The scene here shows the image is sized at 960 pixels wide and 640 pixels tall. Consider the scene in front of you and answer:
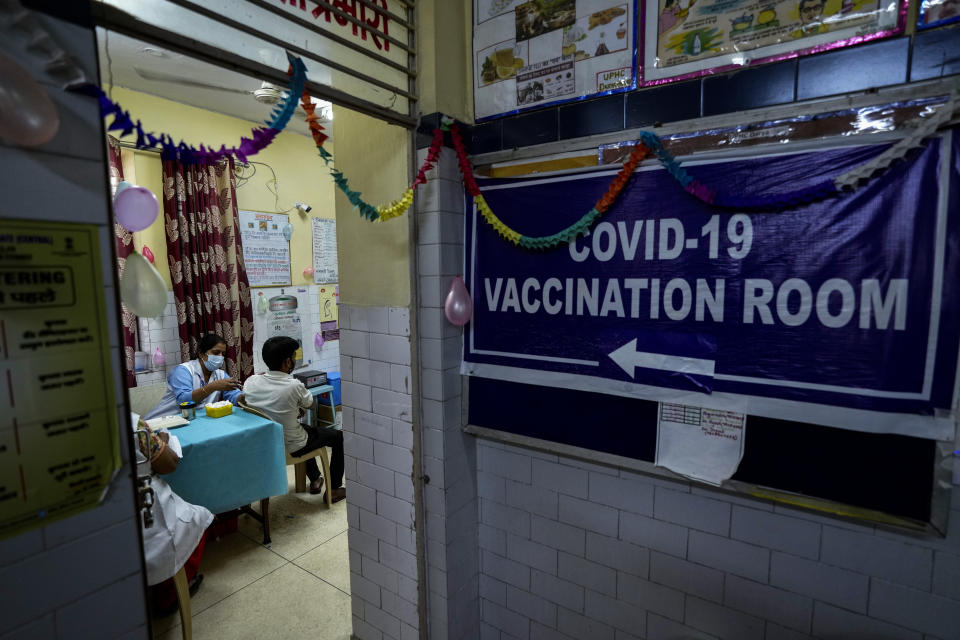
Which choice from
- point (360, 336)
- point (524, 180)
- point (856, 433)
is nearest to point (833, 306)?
point (856, 433)

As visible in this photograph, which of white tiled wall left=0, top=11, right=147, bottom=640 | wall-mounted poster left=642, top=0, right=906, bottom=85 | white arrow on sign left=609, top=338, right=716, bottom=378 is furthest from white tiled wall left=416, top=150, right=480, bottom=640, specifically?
white tiled wall left=0, top=11, right=147, bottom=640

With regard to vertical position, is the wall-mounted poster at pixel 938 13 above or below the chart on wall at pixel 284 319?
above

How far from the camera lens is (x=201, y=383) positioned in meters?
3.51

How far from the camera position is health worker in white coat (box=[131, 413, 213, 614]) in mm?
2059

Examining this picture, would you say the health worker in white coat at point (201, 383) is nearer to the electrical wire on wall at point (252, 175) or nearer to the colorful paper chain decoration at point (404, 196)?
the electrical wire on wall at point (252, 175)

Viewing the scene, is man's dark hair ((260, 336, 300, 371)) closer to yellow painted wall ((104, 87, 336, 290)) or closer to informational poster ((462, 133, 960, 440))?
yellow painted wall ((104, 87, 336, 290))

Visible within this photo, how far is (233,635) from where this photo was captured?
2.33m

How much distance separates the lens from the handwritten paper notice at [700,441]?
1.44 metres

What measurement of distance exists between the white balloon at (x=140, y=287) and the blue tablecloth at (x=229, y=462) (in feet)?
5.46

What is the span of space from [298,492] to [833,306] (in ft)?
12.4

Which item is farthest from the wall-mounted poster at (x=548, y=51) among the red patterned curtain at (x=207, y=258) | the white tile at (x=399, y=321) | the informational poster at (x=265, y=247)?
the informational poster at (x=265, y=247)

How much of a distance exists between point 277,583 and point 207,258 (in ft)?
9.28

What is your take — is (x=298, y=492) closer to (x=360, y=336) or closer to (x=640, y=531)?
(x=360, y=336)

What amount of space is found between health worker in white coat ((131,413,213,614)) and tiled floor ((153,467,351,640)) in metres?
0.28
